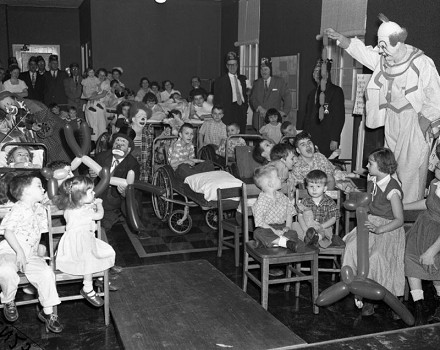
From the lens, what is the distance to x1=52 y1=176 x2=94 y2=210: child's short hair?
10.6ft

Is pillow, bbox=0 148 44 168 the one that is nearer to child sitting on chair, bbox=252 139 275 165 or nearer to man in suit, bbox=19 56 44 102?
child sitting on chair, bbox=252 139 275 165

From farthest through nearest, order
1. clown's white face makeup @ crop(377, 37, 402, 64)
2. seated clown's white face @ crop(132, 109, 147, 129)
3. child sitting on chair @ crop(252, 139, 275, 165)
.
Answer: seated clown's white face @ crop(132, 109, 147, 129) → child sitting on chair @ crop(252, 139, 275, 165) → clown's white face makeup @ crop(377, 37, 402, 64)

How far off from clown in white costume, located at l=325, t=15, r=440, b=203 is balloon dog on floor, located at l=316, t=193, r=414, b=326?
1411 millimetres

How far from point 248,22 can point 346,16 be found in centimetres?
385

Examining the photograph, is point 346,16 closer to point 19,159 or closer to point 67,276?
point 19,159

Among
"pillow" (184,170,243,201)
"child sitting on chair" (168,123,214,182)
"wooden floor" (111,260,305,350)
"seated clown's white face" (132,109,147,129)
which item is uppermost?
"seated clown's white face" (132,109,147,129)

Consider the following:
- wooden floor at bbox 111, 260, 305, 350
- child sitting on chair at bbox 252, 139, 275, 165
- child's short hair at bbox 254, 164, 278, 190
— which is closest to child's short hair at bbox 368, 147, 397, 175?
child's short hair at bbox 254, 164, 278, 190

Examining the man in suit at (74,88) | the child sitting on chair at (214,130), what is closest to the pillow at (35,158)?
the child sitting on chair at (214,130)

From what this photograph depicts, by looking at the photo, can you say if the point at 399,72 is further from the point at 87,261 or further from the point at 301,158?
the point at 87,261

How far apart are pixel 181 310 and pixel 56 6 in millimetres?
13684

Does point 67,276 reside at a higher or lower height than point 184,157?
lower

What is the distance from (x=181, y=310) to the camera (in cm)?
313

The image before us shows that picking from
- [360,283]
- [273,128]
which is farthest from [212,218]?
[360,283]

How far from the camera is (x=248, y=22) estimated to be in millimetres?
10672
